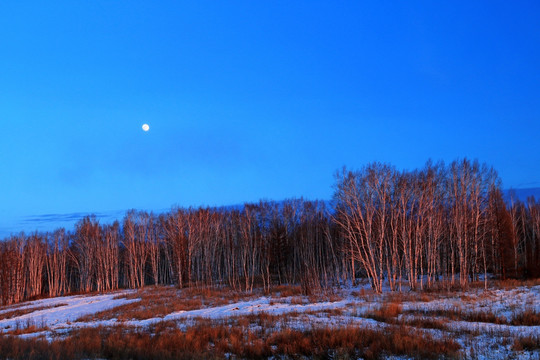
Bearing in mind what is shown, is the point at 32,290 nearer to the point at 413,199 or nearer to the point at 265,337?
the point at 413,199

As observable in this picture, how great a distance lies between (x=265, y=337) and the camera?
1069 cm

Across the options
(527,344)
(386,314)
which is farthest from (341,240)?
(527,344)

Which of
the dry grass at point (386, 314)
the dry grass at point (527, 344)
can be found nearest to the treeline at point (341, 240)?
the dry grass at point (386, 314)

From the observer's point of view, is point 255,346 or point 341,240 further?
point 341,240

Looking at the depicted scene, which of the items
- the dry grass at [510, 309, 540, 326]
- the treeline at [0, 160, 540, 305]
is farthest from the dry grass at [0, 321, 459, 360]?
the treeline at [0, 160, 540, 305]

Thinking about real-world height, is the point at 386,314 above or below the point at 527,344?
below

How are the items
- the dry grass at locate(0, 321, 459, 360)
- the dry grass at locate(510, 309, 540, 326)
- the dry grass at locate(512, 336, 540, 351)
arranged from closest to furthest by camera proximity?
the dry grass at locate(0, 321, 459, 360)
the dry grass at locate(512, 336, 540, 351)
the dry grass at locate(510, 309, 540, 326)

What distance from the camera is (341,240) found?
148 feet

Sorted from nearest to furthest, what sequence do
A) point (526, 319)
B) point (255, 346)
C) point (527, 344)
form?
point (527, 344)
point (255, 346)
point (526, 319)

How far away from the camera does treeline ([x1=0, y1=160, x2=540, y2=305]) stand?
107ft

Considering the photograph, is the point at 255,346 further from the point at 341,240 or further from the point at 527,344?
the point at 341,240

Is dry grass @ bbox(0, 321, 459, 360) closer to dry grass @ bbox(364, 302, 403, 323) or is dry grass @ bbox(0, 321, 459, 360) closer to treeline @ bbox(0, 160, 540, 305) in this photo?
dry grass @ bbox(364, 302, 403, 323)

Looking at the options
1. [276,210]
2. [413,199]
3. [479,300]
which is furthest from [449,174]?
[276,210]

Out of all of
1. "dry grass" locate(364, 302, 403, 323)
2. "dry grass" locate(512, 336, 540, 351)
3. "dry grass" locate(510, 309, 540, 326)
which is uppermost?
"dry grass" locate(512, 336, 540, 351)
